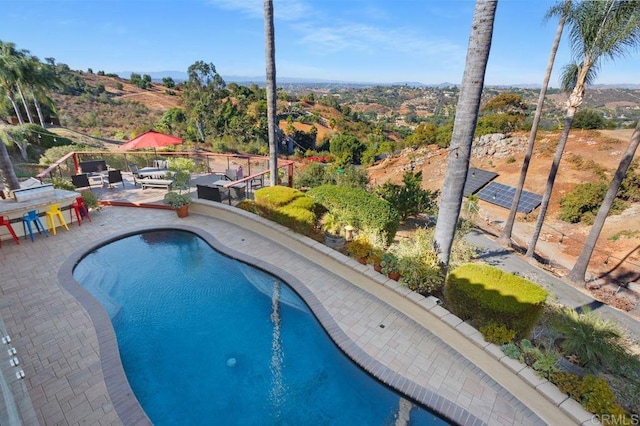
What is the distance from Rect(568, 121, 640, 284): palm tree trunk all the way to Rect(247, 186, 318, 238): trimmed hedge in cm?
883

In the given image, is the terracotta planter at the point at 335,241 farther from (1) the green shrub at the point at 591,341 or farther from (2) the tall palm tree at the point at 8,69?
(2) the tall palm tree at the point at 8,69

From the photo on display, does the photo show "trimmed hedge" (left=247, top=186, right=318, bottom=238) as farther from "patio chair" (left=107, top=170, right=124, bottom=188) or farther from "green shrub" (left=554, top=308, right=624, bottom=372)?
"patio chair" (left=107, top=170, right=124, bottom=188)

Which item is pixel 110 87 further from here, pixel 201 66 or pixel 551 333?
pixel 551 333

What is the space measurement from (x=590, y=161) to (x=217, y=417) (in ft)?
96.9

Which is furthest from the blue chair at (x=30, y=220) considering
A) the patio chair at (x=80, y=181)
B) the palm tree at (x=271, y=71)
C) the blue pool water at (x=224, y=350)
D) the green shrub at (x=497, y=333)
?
the green shrub at (x=497, y=333)

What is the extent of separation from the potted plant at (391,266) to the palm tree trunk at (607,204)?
7247mm

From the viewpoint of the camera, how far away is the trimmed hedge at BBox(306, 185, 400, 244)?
8.50 m

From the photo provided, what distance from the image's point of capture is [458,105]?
5508 mm

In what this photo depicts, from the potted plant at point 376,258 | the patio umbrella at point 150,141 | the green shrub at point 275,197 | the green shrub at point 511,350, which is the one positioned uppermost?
the patio umbrella at point 150,141

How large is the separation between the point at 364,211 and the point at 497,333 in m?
4.42

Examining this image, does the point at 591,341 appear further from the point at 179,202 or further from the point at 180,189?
the point at 180,189

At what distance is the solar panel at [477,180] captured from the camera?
24.5m

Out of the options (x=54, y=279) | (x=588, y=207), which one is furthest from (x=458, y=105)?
(x=588, y=207)

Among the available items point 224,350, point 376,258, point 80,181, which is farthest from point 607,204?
point 80,181
